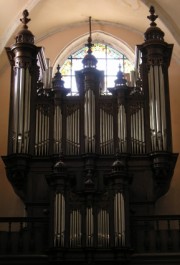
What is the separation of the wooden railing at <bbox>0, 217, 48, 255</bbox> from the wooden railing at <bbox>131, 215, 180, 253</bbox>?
1858 millimetres

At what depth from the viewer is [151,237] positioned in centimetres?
1277

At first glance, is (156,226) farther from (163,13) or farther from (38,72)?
(163,13)

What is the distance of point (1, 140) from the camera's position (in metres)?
16.5

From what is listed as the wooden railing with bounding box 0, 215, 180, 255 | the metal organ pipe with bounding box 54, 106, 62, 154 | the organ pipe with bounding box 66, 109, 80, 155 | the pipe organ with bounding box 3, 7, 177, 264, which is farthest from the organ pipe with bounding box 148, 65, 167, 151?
the metal organ pipe with bounding box 54, 106, 62, 154

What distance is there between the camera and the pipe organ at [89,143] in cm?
1272

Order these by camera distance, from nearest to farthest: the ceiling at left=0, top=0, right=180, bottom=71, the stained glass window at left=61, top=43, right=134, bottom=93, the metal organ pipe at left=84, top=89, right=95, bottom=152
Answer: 1. the metal organ pipe at left=84, top=89, right=95, bottom=152
2. the ceiling at left=0, top=0, right=180, bottom=71
3. the stained glass window at left=61, top=43, right=134, bottom=93

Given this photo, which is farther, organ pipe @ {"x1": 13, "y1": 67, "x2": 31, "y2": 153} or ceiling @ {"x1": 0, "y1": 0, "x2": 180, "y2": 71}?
ceiling @ {"x1": 0, "y1": 0, "x2": 180, "y2": 71}

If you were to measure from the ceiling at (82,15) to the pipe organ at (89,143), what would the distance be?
116 centimetres

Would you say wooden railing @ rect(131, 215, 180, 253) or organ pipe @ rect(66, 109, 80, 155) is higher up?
organ pipe @ rect(66, 109, 80, 155)

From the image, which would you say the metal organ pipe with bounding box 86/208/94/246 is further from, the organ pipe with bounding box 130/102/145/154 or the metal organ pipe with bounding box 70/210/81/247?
the organ pipe with bounding box 130/102/145/154

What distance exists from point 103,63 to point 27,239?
683cm

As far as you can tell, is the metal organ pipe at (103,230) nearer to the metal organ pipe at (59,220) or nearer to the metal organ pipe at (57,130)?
the metal organ pipe at (59,220)

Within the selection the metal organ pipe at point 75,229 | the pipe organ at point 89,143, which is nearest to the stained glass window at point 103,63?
the pipe organ at point 89,143

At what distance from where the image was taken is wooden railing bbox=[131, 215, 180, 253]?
12.7 metres
